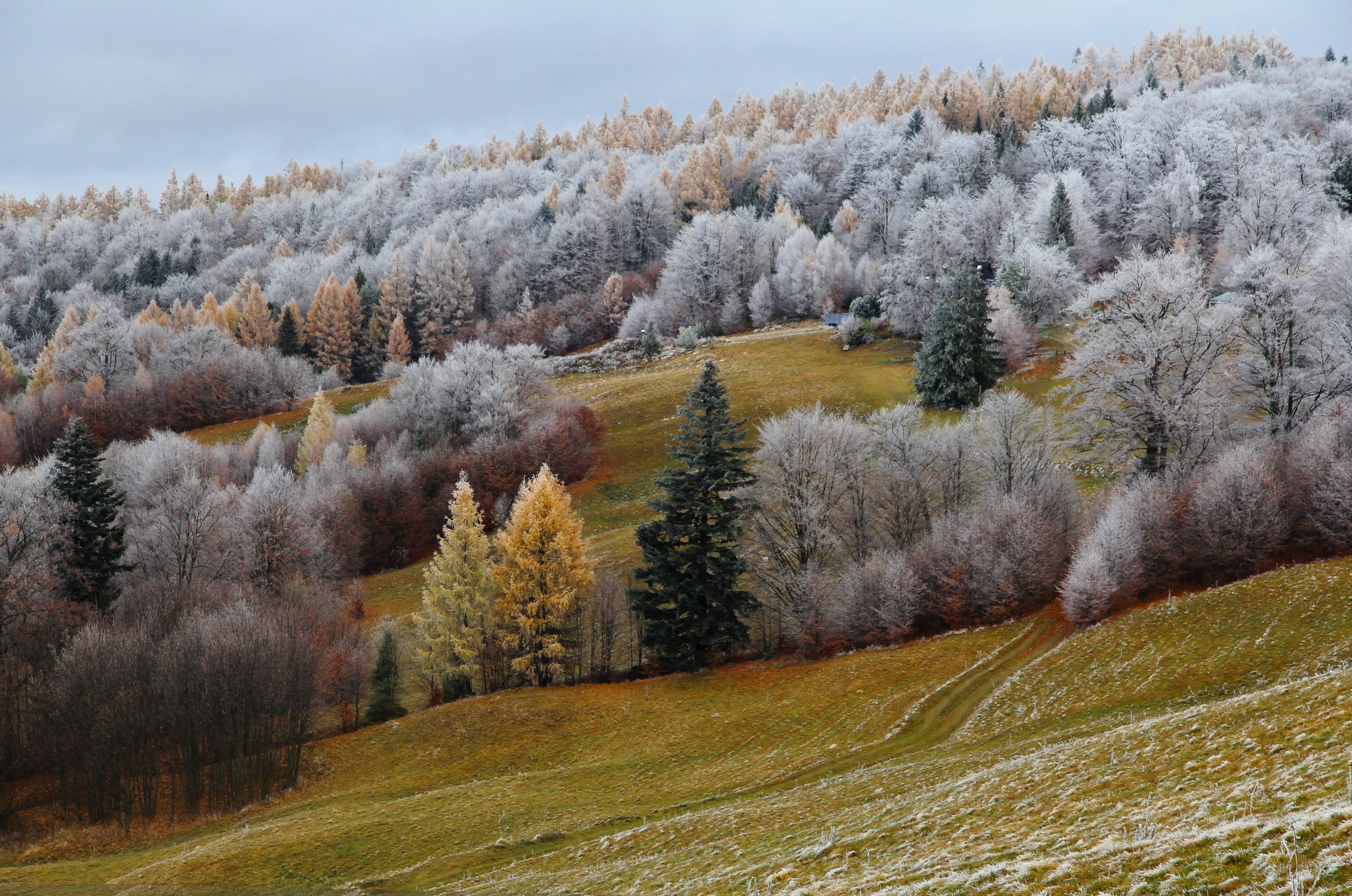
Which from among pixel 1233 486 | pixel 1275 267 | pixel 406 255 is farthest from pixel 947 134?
pixel 1233 486

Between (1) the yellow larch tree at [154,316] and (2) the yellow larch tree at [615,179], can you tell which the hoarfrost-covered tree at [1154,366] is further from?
(1) the yellow larch tree at [154,316]

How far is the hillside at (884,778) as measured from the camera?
1249cm

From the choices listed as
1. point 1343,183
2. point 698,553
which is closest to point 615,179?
point 1343,183

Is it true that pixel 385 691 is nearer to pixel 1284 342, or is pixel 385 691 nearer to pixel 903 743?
pixel 903 743

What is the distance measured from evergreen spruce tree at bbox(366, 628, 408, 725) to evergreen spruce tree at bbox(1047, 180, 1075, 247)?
81.0 m

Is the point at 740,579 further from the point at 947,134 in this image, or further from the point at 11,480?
the point at 947,134

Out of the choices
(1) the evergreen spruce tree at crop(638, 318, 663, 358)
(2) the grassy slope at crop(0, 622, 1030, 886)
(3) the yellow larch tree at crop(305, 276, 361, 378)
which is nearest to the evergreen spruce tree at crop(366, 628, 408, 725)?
(2) the grassy slope at crop(0, 622, 1030, 886)

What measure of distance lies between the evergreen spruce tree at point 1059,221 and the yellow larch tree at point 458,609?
7416cm

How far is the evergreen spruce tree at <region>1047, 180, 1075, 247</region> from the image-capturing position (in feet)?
303

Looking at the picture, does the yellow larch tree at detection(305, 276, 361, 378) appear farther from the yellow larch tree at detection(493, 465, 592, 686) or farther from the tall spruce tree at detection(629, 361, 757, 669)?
the tall spruce tree at detection(629, 361, 757, 669)

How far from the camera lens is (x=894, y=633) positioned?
4231cm

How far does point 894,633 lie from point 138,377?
101034 millimetres

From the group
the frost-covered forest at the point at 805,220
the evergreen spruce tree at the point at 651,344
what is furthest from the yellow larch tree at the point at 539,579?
the evergreen spruce tree at the point at 651,344

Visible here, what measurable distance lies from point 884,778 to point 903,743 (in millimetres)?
5922
